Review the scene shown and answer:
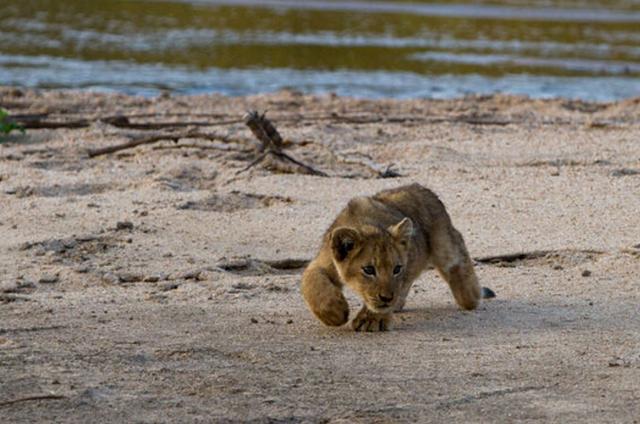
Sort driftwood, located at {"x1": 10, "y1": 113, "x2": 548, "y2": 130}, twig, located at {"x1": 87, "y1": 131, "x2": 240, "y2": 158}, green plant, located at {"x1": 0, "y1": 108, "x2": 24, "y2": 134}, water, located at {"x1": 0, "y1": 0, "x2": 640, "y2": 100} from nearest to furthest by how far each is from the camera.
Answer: twig, located at {"x1": 87, "y1": 131, "x2": 240, "y2": 158}
green plant, located at {"x1": 0, "y1": 108, "x2": 24, "y2": 134}
driftwood, located at {"x1": 10, "y1": 113, "x2": 548, "y2": 130}
water, located at {"x1": 0, "y1": 0, "x2": 640, "y2": 100}

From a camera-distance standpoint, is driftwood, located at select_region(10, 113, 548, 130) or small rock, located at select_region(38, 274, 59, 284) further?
driftwood, located at select_region(10, 113, 548, 130)

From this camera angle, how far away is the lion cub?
6.93 metres

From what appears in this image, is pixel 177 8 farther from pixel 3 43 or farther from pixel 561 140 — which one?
pixel 561 140

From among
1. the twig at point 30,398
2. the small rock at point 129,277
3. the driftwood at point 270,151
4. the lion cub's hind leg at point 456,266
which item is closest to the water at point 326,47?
the driftwood at point 270,151

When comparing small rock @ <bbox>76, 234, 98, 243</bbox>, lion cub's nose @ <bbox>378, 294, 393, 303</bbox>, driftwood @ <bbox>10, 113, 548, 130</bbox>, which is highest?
lion cub's nose @ <bbox>378, 294, 393, 303</bbox>

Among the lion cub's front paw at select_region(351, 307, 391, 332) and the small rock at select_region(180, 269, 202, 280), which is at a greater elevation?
the lion cub's front paw at select_region(351, 307, 391, 332)

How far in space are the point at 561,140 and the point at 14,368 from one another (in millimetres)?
7886

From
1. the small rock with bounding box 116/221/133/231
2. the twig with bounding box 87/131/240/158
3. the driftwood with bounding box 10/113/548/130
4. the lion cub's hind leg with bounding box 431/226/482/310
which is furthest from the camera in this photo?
the driftwood with bounding box 10/113/548/130

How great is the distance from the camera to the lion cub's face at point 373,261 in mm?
6883

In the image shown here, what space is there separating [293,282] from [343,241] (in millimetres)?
1079

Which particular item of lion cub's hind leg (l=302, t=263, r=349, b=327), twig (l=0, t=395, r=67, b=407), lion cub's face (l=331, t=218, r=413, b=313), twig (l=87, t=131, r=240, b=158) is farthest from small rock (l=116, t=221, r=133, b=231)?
twig (l=0, t=395, r=67, b=407)

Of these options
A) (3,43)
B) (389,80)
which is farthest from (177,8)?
(389,80)

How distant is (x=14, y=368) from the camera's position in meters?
5.98

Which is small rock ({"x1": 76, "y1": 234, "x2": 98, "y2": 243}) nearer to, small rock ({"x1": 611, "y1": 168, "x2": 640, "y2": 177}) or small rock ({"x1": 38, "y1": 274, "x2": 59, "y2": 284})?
small rock ({"x1": 38, "y1": 274, "x2": 59, "y2": 284})
